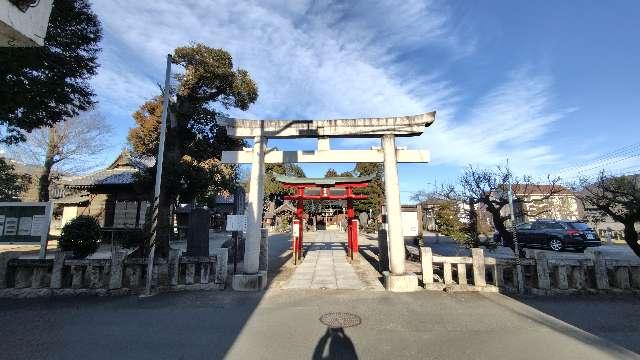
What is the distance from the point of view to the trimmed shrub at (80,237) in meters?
8.30

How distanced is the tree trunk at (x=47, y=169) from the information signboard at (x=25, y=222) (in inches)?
597

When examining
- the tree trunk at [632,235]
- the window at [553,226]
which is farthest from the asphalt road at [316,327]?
the window at [553,226]

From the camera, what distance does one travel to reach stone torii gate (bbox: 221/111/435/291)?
8727mm

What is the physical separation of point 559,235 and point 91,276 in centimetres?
2009

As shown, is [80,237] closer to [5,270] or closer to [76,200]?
[5,270]

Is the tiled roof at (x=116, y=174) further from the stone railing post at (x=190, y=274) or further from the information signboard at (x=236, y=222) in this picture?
the stone railing post at (x=190, y=274)

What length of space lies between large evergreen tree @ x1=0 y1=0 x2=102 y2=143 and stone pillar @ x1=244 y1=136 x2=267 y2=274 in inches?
297

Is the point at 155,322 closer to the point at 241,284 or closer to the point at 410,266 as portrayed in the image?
the point at 241,284

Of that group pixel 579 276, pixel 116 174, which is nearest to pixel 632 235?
pixel 579 276

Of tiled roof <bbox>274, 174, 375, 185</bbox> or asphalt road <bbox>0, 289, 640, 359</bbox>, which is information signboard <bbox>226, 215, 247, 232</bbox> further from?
tiled roof <bbox>274, 174, 375, 185</bbox>

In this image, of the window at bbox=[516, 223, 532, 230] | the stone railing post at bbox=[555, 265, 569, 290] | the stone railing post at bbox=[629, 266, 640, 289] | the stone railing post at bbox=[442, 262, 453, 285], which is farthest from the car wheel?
the stone railing post at bbox=[442, 262, 453, 285]

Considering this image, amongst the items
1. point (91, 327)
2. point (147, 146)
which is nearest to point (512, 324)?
point (91, 327)

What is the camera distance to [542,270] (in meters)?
7.81

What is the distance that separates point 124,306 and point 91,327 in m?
1.31
